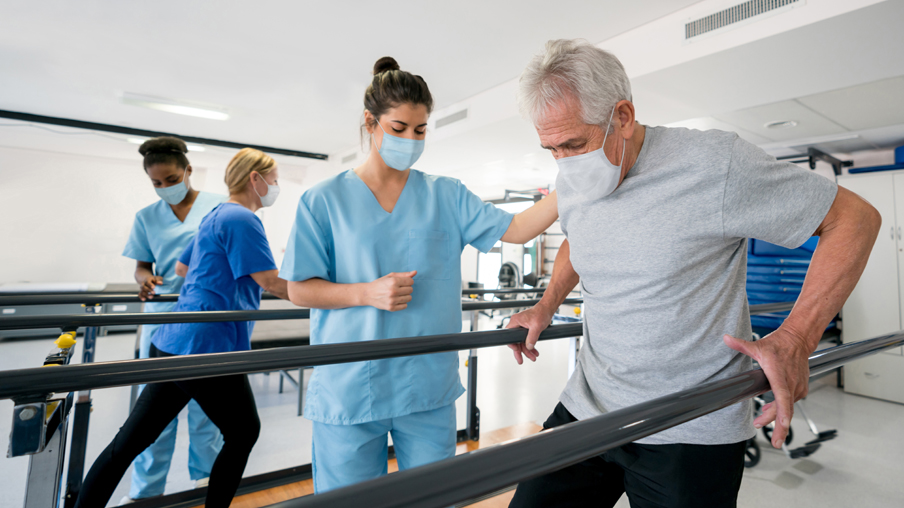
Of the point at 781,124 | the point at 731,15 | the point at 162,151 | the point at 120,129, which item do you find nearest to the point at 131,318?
the point at 162,151

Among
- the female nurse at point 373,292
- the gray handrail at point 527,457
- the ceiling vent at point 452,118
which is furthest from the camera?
the ceiling vent at point 452,118

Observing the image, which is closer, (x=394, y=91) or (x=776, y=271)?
(x=394, y=91)

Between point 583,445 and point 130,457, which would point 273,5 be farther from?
point 583,445

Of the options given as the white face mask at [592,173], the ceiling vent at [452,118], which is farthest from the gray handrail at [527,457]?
the ceiling vent at [452,118]

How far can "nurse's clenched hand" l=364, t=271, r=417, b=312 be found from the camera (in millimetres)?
1003

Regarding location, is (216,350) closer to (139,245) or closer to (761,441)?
(139,245)

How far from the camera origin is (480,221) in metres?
1.34

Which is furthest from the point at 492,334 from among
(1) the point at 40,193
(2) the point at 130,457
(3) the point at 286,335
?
(1) the point at 40,193

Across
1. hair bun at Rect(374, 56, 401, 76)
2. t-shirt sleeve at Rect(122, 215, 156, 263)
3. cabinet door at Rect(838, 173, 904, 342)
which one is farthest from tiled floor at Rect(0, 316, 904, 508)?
hair bun at Rect(374, 56, 401, 76)

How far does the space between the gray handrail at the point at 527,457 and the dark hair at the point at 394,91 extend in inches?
35.5

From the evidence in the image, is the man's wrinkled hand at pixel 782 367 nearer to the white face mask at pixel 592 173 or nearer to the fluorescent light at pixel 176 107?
the white face mask at pixel 592 173

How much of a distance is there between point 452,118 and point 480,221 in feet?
14.3

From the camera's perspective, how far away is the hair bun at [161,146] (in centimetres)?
224

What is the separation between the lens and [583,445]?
20.0 inches
